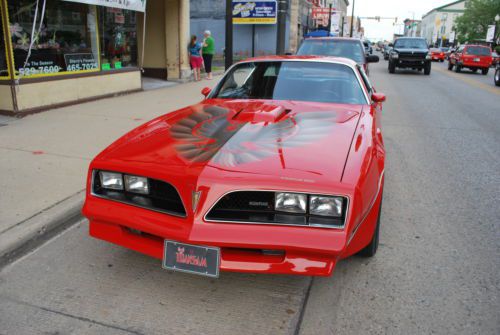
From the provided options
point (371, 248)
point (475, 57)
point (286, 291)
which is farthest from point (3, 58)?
point (475, 57)

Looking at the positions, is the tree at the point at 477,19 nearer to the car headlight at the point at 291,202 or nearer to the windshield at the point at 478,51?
the windshield at the point at 478,51

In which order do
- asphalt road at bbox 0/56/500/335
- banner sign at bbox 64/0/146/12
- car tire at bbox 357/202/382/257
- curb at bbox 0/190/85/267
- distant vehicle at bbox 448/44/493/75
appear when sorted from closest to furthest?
asphalt road at bbox 0/56/500/335 → car tire at bbox 357/202/382/257 → curb at bbox 0/190/85/267 → banner sign at bbox 64/0/146/12 → distant vehicle at bbox 448/44/493/75

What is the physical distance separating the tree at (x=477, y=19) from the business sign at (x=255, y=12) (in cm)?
5159

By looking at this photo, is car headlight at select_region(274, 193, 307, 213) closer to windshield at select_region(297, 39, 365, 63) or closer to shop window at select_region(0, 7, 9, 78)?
shop window at select_region(0, 7, 9, 78)

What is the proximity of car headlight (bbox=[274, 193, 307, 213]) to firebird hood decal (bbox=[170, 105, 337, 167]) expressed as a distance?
34 cm

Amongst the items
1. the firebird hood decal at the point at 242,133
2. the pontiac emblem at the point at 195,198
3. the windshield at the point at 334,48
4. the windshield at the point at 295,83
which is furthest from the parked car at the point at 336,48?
the pontiac emblem at the point at 195,198

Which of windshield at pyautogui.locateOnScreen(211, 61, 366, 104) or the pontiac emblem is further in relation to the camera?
windshield at pyautogui.locateOnScreen(211, 61, 366, 104)

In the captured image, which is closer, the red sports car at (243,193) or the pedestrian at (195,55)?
the red sports car at (243,193)

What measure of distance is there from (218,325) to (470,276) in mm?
1843

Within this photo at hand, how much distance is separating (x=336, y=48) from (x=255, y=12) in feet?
47.7

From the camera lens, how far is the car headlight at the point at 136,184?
109 inches

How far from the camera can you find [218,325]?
2.56 meters

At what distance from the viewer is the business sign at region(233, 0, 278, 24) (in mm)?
24094

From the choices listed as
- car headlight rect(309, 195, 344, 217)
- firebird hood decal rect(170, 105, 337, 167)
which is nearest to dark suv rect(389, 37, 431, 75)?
firebird hood decal rect(170, 105, 337, 167)
